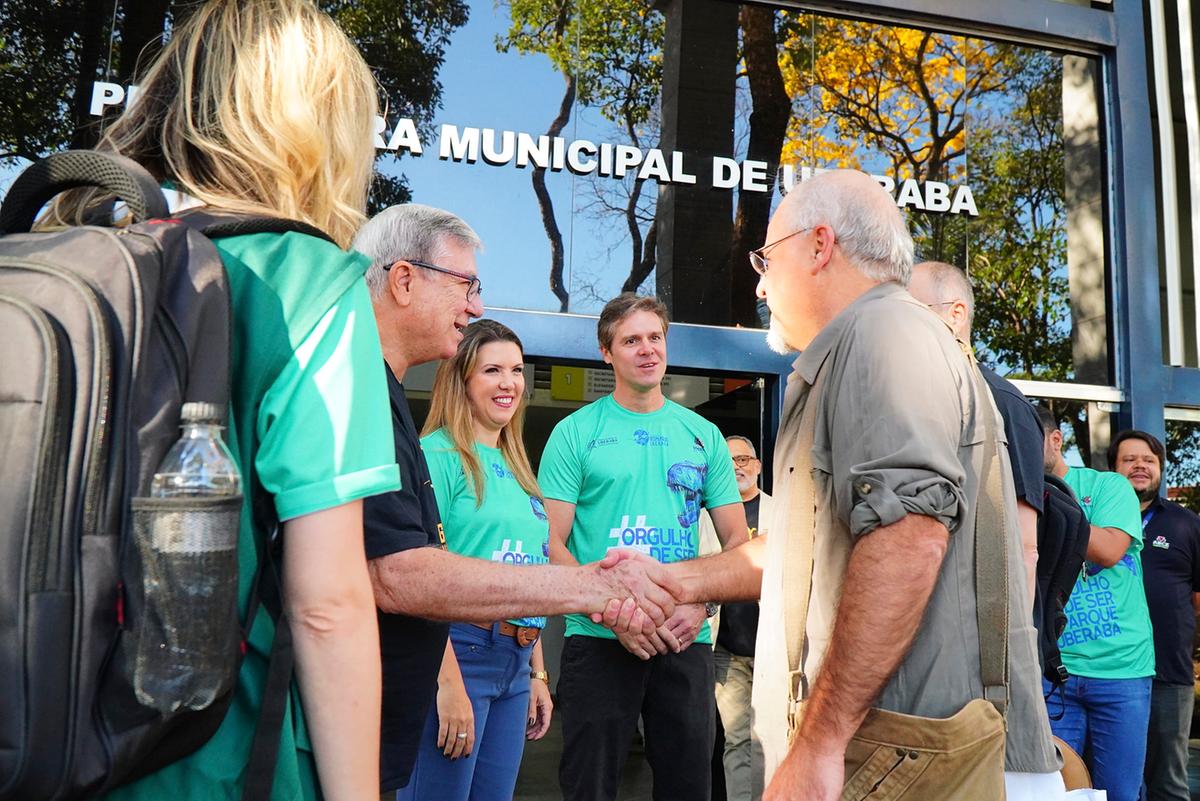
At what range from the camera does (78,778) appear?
1128 mm

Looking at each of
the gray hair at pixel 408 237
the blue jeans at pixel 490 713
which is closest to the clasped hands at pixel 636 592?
the blue jeans at pixel 490 713

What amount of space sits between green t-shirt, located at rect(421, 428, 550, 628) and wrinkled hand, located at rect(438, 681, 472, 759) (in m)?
0.39

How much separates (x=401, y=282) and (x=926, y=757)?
1753 millimetres

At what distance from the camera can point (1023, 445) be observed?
3465 millimetres

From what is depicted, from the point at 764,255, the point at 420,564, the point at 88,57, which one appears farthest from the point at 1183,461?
the point at 88,57

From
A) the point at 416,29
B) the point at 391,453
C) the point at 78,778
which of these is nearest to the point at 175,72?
the point at 391,453

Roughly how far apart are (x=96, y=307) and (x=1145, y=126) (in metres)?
9.26

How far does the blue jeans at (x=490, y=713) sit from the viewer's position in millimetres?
3609

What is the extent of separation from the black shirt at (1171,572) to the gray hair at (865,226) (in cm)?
484

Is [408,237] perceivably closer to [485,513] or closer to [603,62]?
[485,513]

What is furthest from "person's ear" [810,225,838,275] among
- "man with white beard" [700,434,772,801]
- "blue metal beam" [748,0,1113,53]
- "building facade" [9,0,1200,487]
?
"blue metal beam" [748,0,1113,53]

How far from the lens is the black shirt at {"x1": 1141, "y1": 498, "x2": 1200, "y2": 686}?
20.7 feet

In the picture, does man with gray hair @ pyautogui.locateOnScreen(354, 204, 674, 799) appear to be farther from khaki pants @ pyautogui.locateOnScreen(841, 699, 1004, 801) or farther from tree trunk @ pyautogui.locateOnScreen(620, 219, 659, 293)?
tree trunk @ pyautogui.locateOnScreen(620, 219, 659, 293)

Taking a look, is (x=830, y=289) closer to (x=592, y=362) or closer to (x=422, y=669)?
(x=422, y=669)
